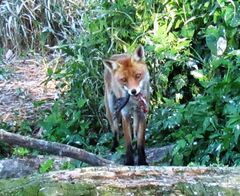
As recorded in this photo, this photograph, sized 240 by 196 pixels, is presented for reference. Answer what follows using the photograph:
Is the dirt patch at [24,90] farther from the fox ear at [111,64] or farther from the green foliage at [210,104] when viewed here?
the green foliage at [210,104]

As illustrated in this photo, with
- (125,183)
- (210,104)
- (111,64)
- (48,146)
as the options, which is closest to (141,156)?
(210,104)

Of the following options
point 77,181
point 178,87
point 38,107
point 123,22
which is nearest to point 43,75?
point 38,107

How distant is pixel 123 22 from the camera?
7.88m

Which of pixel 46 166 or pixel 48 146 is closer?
pixel 48 146

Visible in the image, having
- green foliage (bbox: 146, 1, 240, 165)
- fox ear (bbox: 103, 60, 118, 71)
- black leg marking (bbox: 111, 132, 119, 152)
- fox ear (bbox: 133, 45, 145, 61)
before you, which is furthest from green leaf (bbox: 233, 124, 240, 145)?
black leg marking (bbox: 111, 132, 119, 152)

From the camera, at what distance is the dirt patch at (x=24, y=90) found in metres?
8.94

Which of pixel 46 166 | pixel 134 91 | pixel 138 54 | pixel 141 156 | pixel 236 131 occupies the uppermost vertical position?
pixel 138 54

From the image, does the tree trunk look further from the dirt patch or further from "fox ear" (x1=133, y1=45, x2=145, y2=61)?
the dirt patch

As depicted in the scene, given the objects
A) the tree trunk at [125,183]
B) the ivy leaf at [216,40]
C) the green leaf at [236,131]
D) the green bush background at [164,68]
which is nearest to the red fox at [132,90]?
the green bush background at [164,68]

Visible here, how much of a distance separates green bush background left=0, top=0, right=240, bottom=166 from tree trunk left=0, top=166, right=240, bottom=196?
2.98 meters

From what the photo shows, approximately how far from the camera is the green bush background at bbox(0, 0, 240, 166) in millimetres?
6117

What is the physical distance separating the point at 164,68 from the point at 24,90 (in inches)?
113

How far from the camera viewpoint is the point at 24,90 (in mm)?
9594

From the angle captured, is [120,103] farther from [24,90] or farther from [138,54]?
[24,90]
